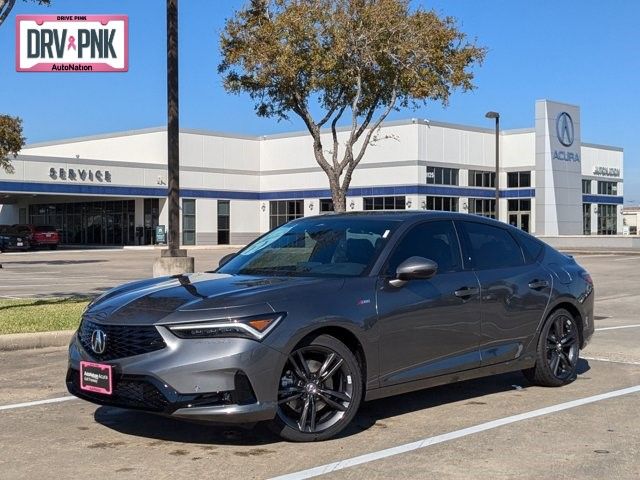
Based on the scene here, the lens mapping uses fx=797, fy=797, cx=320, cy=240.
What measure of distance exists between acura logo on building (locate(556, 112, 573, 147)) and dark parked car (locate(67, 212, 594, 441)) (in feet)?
181

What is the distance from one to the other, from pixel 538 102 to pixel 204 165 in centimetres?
2489

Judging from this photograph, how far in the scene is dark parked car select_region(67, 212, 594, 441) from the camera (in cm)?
511

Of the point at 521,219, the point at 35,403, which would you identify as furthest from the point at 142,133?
the point at 35,403

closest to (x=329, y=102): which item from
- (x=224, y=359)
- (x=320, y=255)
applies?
(x=320, y=255)

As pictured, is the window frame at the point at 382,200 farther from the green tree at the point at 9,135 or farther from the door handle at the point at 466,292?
the door handle at the point at 466,292

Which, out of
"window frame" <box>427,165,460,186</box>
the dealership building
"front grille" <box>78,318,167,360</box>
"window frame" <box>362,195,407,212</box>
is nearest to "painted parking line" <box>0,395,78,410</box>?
"front grille" <box>78,318,167,360</box>

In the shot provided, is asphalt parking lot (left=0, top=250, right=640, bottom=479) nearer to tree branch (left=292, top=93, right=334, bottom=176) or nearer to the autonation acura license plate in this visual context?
the autonation acura license plate

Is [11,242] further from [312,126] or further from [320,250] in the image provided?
[320,250]

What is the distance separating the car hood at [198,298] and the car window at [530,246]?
240 cm

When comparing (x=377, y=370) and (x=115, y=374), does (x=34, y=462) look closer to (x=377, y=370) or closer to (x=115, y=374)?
(x=115, y=374)

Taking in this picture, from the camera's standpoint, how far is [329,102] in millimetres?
23469

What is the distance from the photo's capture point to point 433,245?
21.6 ft

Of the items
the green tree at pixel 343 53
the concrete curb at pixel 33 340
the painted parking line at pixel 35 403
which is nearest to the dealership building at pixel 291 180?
the green tree at pixel 343 53

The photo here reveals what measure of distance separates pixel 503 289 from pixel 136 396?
329 centimetres
